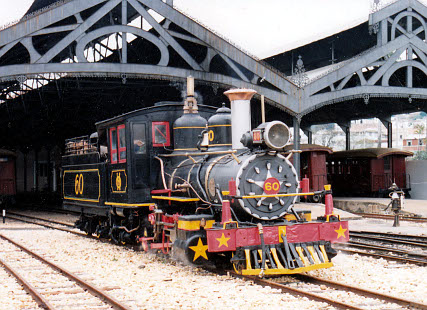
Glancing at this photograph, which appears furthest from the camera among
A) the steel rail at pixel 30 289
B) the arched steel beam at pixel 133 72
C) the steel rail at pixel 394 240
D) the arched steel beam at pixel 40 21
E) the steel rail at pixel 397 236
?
the arched steel beam at pixel 133 72

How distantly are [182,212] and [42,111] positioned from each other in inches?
905

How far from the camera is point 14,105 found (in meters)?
29.3

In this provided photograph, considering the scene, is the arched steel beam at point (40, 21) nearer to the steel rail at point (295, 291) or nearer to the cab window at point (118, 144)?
the cab window at point (118, 144)

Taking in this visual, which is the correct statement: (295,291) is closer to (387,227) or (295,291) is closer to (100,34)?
(387,227)

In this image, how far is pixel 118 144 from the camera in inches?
432

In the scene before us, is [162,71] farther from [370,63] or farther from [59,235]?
[370,63]

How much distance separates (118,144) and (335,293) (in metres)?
5.79

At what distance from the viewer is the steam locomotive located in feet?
26.0

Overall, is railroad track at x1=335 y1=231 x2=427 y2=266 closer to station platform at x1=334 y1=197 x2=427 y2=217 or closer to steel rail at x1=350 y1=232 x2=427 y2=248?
steel rail at x1=350 y1=232 x2=427 y2=248

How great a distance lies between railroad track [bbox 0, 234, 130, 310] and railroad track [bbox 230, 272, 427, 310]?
226 centimetres

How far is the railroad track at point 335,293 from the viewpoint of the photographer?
622 cm

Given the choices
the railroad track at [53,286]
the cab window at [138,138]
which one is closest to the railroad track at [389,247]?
the cab window at [138,138]

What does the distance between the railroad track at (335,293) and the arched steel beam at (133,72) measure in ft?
39.8

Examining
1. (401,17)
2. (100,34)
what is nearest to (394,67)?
(401,17)
